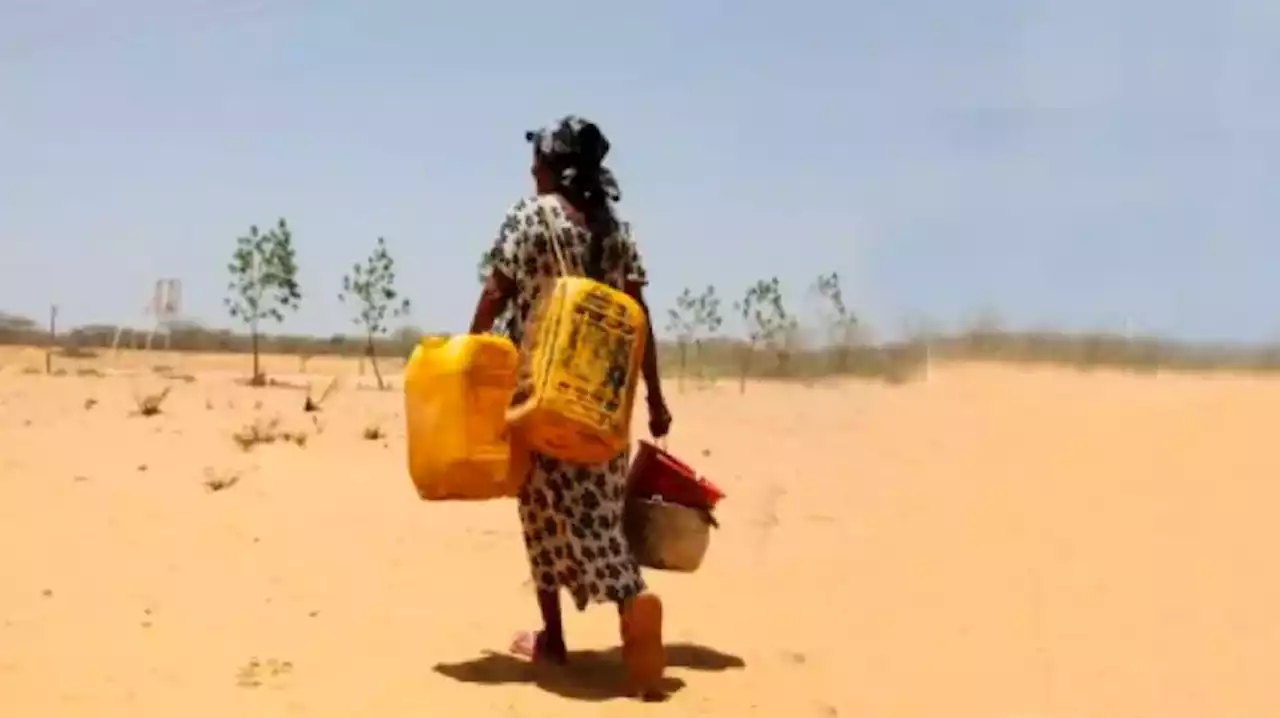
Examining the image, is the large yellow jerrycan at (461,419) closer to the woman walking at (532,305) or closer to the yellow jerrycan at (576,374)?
the yellow jerrycan at (576,374)

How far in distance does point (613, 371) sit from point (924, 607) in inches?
105

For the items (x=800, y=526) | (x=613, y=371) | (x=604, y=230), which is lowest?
(x=800, y=526)

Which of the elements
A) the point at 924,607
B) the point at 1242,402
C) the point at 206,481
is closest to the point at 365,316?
the point at 1242,402

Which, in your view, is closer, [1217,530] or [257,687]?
[257,687]

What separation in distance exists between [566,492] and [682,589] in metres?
2.25

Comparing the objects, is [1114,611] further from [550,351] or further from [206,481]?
[206,481]

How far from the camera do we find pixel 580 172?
16.6ft

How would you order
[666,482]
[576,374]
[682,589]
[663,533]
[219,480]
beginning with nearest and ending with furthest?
[576,374] → [663,533] → [666,482] → [682,589] → [219,480]

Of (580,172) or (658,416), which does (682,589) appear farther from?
(580,172)

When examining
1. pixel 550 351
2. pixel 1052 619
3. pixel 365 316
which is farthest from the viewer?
pixel 365 316

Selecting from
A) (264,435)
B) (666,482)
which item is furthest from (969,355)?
(666,482)

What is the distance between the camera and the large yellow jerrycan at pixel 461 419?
4707 mm

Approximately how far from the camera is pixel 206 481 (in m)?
9.36

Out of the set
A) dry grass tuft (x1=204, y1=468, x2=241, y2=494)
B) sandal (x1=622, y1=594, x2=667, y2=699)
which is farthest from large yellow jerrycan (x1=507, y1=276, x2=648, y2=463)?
dry grass tuft (x1=204, y1=468, x2=241, y2=494)
